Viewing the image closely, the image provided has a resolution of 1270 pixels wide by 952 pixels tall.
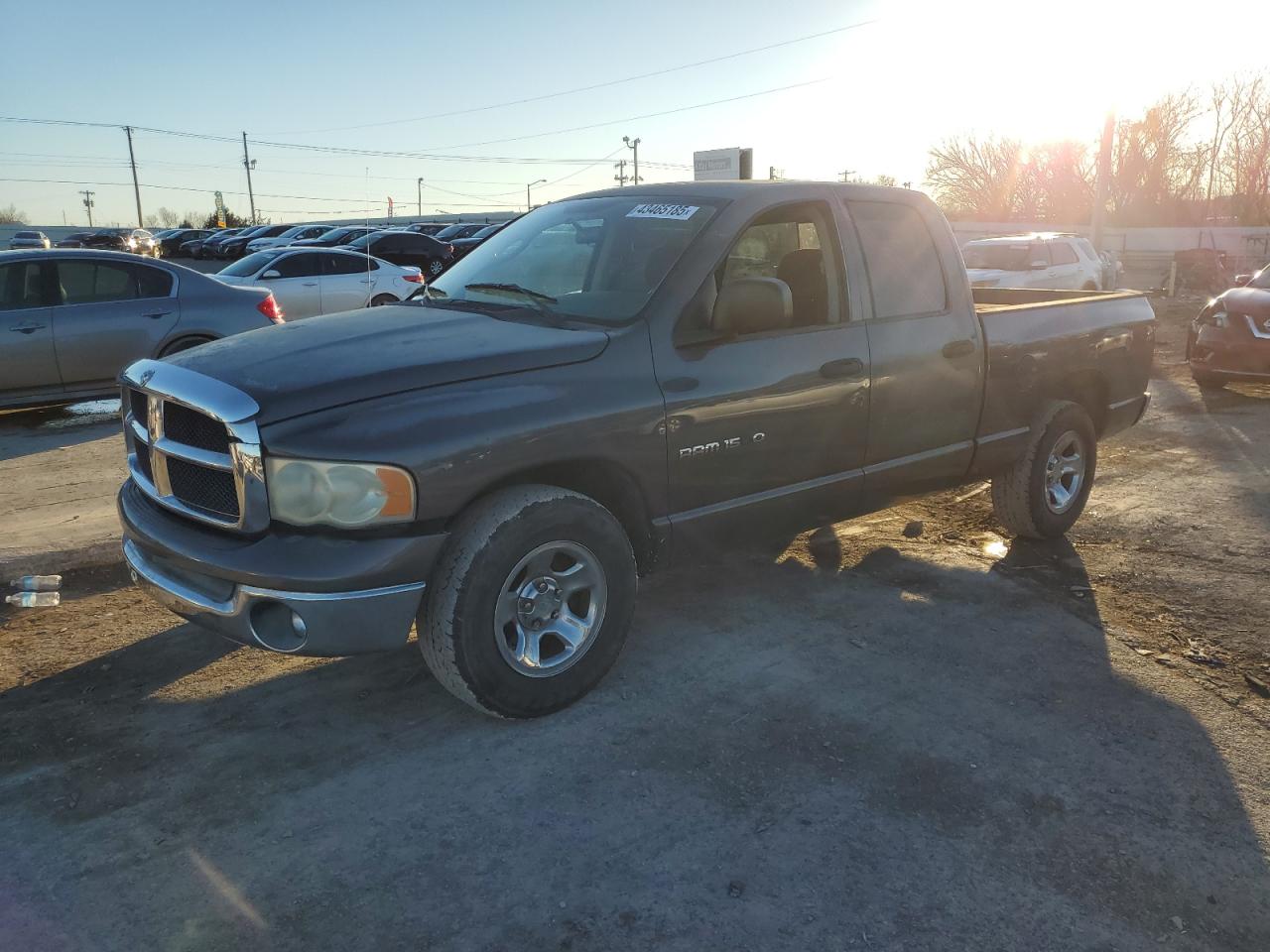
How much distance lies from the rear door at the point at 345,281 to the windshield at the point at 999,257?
31.2 ft

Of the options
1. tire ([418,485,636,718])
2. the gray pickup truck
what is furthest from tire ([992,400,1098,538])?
tire ([418,485,636,718])

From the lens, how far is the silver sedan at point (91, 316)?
8633mm

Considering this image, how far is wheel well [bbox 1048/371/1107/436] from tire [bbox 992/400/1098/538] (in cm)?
8

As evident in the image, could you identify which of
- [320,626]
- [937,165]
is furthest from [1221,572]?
[937,165]

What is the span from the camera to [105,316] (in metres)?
8.95

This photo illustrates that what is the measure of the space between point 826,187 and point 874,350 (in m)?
0.77

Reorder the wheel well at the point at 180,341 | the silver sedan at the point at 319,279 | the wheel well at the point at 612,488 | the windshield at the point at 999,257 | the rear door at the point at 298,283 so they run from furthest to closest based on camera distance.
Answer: the windshield at the point at 999,257, the silver sedan at the point at 319,279, the rear door at the point at 298,283, the wheel well at the point at 180,341, the wheel well at the point at 612,488

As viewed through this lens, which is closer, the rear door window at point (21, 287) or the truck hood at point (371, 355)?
the truck hood at point (371, 355)

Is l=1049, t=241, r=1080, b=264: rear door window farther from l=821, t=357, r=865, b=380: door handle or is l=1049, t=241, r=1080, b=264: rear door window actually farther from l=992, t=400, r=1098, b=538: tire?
l=821, t=357, r=865, b=380: door handle

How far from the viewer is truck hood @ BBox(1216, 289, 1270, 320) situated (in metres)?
10.4

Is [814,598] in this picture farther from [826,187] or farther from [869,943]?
[869,943]

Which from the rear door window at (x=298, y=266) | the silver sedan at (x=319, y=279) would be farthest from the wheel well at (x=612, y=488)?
the rear door window at (x=298, y=266)

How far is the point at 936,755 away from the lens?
3.38 m

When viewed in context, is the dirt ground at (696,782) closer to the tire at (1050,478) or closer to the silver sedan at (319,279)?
the tire at (1050,478)
